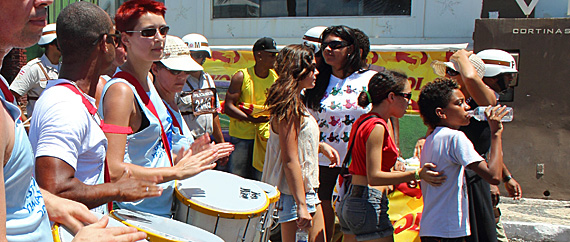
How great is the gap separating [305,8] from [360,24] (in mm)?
1266

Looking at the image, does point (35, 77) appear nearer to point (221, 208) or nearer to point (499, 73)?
point (221, 208)

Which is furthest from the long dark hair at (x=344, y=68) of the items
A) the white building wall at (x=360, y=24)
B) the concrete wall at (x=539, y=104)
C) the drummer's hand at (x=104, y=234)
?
the white building wall at (x=360, y=24)

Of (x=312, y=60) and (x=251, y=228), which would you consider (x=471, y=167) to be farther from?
(x=251, y=228)

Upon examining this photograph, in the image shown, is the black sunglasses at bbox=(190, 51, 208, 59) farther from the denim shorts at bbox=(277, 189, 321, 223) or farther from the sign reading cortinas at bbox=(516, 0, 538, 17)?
the sign reading cortinas at bbox=(516, 0, 538, 17)

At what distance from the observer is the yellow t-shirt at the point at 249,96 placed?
19.9 feet

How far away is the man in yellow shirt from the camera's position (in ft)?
19.8

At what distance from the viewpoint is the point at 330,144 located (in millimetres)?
4957

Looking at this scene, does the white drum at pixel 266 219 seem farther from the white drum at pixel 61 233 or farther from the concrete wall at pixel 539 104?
the concrete wall at pixel 539 104

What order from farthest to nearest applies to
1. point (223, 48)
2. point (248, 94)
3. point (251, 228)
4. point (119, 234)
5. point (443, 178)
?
point (223, 48) → point (248, 94) → point (443, 178) → point (251, 228) → point (119, 234)

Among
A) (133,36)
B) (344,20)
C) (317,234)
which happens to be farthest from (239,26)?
(133,36)

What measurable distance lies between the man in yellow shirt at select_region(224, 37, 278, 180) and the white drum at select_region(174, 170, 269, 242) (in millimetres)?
2810

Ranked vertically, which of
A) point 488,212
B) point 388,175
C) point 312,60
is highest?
point 312,60

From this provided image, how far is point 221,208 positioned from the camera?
2.82 meters

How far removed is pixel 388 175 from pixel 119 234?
8.11 feet
